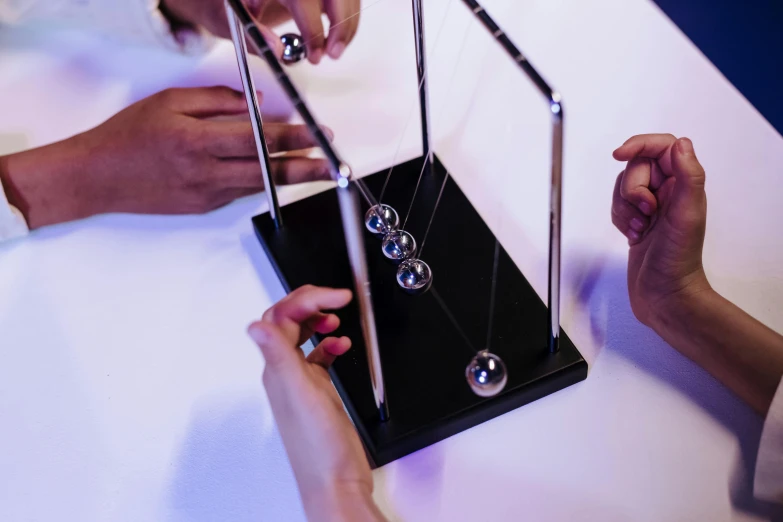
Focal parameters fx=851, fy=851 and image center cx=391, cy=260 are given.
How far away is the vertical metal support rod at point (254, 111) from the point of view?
1.85 feet

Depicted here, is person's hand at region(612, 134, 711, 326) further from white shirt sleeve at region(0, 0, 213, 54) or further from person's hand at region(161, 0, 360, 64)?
white shirt sleeve at region(0, 0, 213, 54)

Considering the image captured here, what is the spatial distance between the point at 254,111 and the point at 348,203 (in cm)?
21

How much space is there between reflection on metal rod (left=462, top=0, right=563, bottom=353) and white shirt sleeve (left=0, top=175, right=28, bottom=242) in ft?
1.29

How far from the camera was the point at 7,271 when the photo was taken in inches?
26.4

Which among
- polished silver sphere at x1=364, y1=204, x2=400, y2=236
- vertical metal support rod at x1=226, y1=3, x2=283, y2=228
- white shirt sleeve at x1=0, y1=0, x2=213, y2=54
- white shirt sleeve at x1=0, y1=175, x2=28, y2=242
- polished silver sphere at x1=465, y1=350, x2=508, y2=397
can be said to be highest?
white shirt sleeve at x1=0, y1=0, x2=213, y2=54

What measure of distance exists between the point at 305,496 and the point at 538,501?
0.47 feet

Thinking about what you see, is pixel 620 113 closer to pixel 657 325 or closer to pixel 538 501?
pixel 657 325

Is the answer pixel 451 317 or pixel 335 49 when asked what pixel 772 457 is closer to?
pixel 451 317

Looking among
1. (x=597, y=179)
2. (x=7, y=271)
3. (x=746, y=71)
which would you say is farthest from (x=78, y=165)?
(x=746, y=71)

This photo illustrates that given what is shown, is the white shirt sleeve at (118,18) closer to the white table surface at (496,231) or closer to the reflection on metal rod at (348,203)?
the white table surface at (496,231)

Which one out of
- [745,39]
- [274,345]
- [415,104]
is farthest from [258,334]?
[745,39]

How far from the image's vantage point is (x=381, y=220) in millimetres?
588

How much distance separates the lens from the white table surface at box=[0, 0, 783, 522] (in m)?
0.54

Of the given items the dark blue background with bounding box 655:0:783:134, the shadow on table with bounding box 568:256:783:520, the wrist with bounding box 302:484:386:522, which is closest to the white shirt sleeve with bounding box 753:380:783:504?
the shadow on table with bounding box 568:256:783:520
